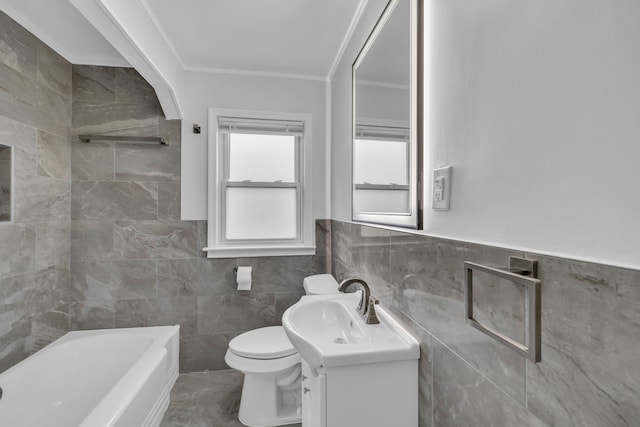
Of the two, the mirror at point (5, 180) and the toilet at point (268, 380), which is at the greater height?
the mirror at point (5, 180)

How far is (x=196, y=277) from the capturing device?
2.36m

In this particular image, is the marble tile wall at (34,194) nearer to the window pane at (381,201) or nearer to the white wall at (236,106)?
the white wall at (236,106)

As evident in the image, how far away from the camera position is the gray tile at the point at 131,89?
2301 millimetres

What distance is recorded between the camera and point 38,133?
1.95 m

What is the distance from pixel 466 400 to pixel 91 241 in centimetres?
263

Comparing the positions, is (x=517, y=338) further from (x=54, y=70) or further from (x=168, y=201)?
(x=54, y=70)

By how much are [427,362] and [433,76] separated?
1.00m

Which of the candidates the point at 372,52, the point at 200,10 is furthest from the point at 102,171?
the point at 372,52

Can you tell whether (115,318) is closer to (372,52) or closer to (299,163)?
(299,163)

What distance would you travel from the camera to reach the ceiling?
169 cm

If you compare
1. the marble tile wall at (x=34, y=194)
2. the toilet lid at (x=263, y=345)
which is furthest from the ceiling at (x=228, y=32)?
the toilet lid at (x=263, y=345)

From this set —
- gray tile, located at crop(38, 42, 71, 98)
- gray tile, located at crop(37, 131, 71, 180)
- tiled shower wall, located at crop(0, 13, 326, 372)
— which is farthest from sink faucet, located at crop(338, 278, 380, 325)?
gray tile, located at crop(38, 42, 71, 98)

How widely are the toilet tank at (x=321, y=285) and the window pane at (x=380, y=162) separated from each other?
810mm

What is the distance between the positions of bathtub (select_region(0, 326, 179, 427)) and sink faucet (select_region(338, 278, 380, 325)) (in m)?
1.13
